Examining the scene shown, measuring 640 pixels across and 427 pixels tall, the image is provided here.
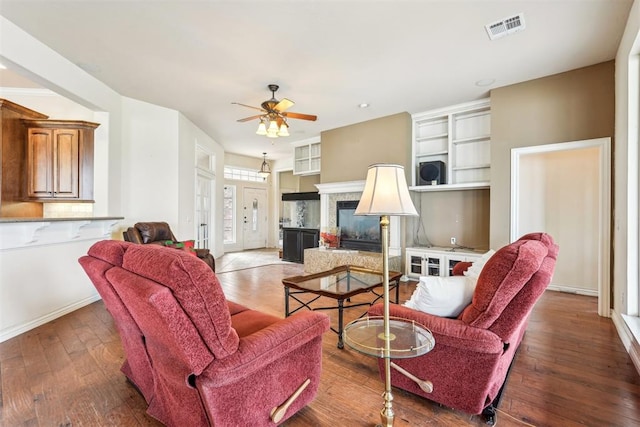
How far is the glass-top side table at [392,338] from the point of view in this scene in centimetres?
138

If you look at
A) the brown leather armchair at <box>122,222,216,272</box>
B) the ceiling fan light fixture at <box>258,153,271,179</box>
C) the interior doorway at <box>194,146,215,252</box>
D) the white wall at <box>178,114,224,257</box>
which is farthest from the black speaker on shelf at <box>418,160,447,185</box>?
the ceiling fan light fixture at <box>258,153,271,179</box>

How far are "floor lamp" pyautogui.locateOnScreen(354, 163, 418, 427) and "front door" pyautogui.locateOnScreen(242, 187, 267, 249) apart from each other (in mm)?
7666

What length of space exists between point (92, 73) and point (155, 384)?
12.8 ft

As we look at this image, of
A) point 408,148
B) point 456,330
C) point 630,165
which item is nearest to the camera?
point 456,330

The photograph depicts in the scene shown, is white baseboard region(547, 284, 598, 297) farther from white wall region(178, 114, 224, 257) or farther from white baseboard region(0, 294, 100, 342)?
white baseboard region(0, 294, 100, 342)

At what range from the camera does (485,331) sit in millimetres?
1439

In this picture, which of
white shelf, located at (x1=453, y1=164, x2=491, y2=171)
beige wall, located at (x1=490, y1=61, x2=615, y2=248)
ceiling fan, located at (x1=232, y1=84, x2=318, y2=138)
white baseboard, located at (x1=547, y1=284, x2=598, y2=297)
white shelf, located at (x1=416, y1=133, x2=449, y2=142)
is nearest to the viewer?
beige wall, located at (x1=490, y1=61, x2=615, y2=248)

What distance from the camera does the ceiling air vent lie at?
2.60m

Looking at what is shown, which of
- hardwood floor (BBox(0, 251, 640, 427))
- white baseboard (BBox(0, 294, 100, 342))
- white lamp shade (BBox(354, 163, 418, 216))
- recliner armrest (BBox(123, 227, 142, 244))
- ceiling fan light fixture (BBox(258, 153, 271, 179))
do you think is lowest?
hardwood floor (BBox(0, 251, 640, 427))

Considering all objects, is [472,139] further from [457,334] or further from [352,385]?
[352,385]

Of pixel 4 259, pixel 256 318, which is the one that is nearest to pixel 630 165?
pixel 256 318

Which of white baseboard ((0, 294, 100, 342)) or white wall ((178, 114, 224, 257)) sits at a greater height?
white wall ((178, 114, 224, 257))

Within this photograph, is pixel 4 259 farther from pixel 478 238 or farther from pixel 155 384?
pixel 478 238

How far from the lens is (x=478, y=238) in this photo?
183 inches
